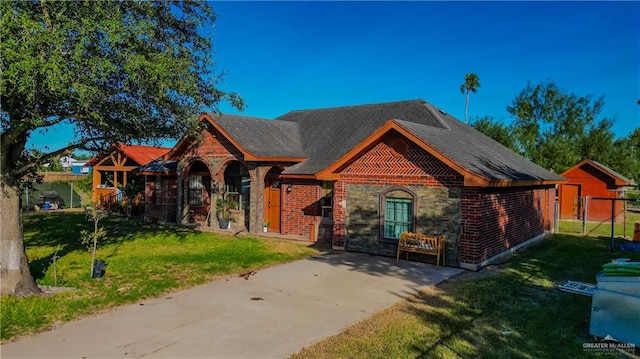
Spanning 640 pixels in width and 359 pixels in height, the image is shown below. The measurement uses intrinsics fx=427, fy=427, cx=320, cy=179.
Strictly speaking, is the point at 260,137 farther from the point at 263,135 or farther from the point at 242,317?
the point at 242,317

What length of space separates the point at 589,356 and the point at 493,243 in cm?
663

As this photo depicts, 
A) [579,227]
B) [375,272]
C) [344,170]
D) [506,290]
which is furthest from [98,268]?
[579,227]

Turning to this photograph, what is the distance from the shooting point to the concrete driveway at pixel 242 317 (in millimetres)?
6160

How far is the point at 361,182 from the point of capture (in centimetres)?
1367

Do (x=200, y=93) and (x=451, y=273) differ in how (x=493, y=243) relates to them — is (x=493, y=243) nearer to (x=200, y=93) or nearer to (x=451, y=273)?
(x=451, y=273)

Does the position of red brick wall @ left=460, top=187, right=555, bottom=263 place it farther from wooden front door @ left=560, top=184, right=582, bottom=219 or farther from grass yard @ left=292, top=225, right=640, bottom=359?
wooden front door @ left=560, top=184, right=582, bottom=219

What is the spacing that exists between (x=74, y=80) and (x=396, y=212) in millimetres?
9005

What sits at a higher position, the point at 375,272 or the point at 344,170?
the point at 344,170

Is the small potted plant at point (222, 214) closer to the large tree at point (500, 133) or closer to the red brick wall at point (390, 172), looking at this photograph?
the red brick wall at point (390, 172)

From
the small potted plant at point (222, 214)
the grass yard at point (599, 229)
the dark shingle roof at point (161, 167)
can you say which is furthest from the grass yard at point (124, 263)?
the grass yard at point (599, 229)

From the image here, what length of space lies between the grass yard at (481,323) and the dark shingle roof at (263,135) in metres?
9.91

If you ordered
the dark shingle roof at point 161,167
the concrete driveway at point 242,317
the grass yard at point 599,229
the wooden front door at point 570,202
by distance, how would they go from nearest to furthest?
the concrete driveway at point 242,317 < the grass yard at point 599,229 < the dark shingle roof at point 161,167 < the wooden front door at point 570,202

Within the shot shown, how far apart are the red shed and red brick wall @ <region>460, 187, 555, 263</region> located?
38.3ft

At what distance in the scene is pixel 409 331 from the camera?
696 cm
